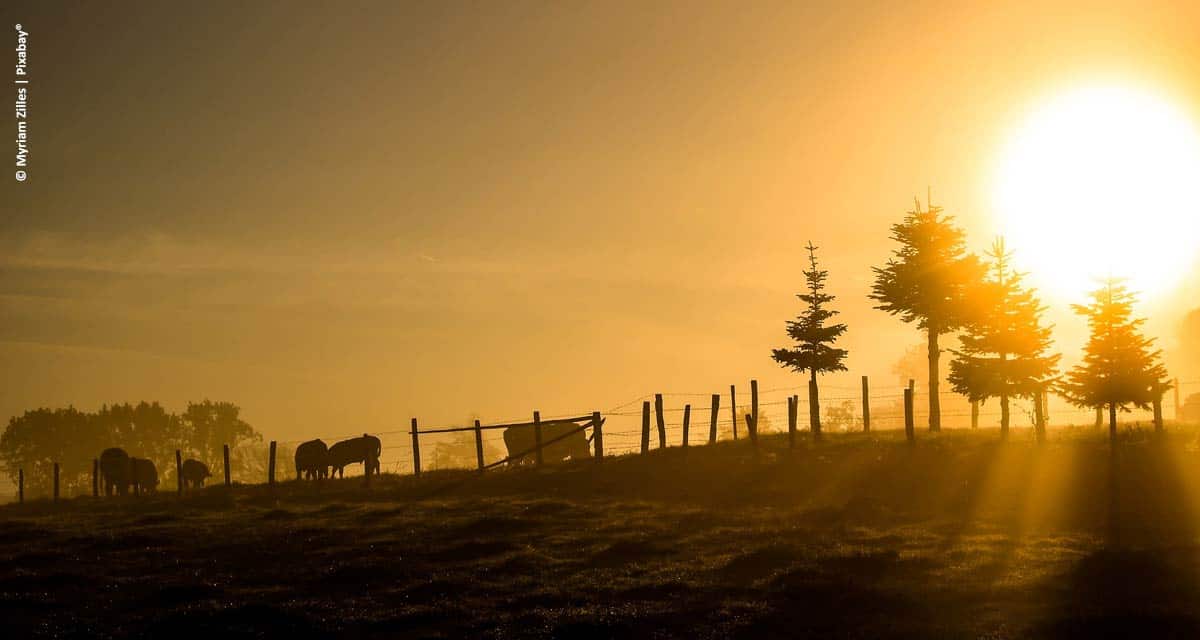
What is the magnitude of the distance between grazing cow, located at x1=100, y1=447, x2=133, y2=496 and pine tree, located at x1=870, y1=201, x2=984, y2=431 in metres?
46.8

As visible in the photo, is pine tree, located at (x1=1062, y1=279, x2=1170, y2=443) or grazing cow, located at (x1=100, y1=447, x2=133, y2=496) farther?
grazing cow, located at (x1=100, y1=447, x2=133, y2=496)

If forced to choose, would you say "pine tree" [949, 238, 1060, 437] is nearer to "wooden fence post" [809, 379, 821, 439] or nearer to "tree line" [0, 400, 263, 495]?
"wooden fence post" [809, 379, 821, 439]

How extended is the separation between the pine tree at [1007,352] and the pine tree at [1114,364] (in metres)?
3.98

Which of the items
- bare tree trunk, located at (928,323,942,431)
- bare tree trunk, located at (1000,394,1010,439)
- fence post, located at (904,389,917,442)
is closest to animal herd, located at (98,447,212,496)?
fence post, located at (904,389,917,442)

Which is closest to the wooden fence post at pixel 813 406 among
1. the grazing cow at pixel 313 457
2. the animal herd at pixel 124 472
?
the grazing cow at pixel 313 457

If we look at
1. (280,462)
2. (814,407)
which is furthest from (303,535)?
(280,462)

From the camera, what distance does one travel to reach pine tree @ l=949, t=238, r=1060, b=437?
43.6 meters

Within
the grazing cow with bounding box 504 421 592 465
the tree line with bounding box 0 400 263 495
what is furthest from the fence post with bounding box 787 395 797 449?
the tree line with bounding box 0 400 263 495

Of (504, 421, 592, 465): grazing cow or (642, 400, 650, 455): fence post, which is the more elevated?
(642, 400, 650, 455): fence post

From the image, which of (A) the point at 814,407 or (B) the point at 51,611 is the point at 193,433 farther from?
(B) the point at 51,611

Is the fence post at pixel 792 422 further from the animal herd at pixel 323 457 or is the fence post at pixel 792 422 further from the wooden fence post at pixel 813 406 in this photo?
the animal herd at pixel 323 457

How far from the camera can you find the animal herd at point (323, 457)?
186 ft

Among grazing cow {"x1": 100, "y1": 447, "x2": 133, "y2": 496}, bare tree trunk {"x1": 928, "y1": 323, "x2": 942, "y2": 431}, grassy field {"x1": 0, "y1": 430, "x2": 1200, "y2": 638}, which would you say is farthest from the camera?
grazing cow {"x1": 100, "y1": 447, "x2": 133, "y2": 496}

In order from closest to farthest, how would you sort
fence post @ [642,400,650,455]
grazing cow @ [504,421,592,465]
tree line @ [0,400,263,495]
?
1. fence post @ [642,400,650,455]
2. grazing cow @ [504,421,592,465]
3. tree line @ [0,400,263,495]
